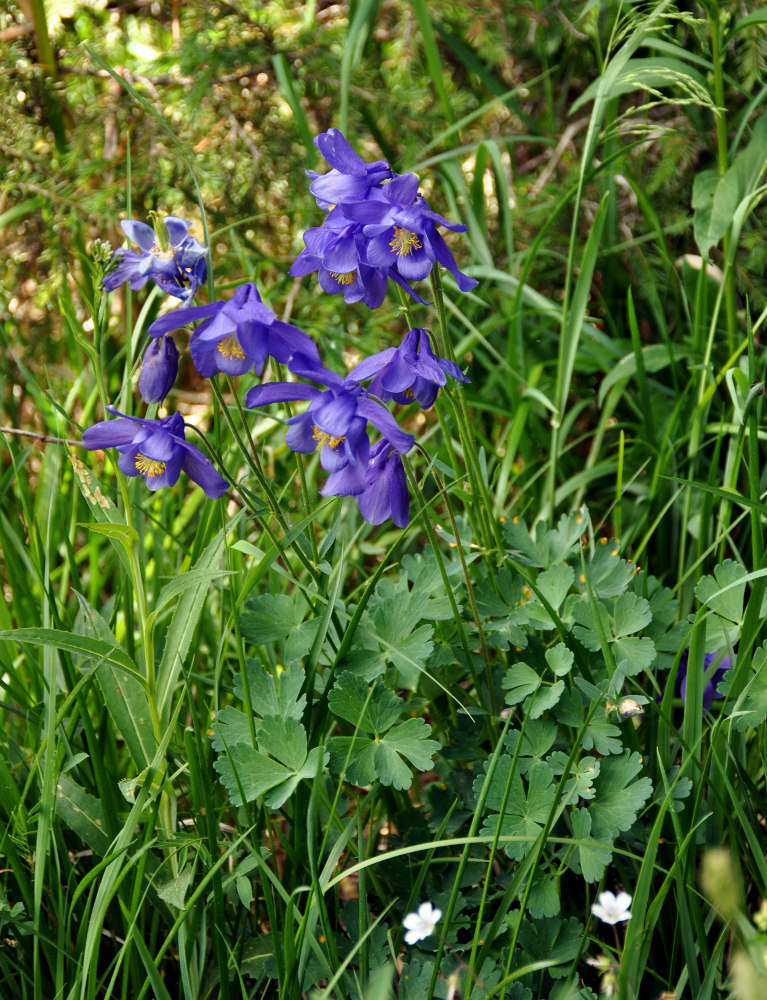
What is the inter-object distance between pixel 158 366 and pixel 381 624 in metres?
0.50

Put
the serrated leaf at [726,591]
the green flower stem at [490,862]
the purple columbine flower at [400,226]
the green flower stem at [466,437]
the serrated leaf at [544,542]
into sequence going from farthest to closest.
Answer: the serrated leaf at [544,542]
the serrated leaf at [726,591]
the green flower stem at [466,437]
the purple columbine flower at [400,226]
the green flower stem at [490,862]

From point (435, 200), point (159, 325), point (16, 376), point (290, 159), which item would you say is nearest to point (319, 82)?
point (290, 159)

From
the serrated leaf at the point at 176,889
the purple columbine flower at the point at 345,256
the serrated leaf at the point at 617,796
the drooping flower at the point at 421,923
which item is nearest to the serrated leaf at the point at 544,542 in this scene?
the serrated leaf at the point at 617,796

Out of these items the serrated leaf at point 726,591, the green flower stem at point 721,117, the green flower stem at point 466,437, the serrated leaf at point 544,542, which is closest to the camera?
the green flower stem at point 466,437

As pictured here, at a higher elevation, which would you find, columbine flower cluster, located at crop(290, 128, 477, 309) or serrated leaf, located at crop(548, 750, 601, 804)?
columbine flower cluster, located at crop(290, 128, 477, 309)

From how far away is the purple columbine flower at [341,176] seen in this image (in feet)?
3.78

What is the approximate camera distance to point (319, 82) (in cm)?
236

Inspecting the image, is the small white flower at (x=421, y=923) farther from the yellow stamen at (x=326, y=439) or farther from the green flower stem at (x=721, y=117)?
the green flower stem at (x=721, y=117)

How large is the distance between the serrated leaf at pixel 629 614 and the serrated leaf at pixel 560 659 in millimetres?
103

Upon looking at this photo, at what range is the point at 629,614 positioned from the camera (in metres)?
1.35

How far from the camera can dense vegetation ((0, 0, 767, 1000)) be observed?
119cm

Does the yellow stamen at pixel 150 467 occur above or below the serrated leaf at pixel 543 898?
above

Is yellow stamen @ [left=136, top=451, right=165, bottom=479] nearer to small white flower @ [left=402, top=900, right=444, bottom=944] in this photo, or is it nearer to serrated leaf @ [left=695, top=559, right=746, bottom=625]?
small white flower @ [left=402, top=900, right=444, bottom=944]

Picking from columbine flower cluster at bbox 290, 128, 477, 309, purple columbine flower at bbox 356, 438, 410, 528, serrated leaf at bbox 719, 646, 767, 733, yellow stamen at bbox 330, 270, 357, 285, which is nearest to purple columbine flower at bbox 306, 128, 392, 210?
columbine flower cluster at bbox 290, 128, 477, 309
